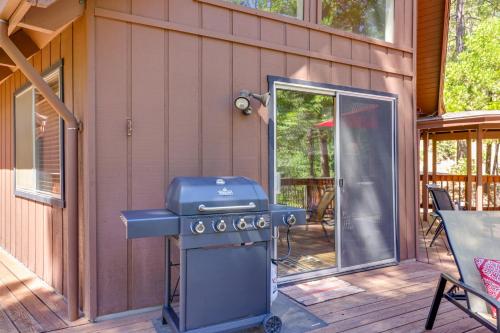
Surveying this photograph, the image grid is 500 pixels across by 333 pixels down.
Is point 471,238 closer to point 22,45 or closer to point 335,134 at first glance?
point 335,134

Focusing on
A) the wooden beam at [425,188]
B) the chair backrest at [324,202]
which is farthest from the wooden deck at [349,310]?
the wooden beam at [425,188]

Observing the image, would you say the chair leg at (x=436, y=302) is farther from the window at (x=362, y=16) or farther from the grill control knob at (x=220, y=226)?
the window at (x=362, y=16)

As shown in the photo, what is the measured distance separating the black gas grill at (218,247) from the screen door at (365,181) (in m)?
1.62

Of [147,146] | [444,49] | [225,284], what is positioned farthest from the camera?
[444,49]

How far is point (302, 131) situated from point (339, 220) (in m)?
1.03

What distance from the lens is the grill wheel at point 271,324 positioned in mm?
2459

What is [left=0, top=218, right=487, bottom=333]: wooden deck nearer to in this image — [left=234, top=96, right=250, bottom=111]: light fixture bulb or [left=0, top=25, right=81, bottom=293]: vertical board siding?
[left=0, top=25, right=81, bottom=293]: vertical board siding

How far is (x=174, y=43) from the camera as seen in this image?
307cm

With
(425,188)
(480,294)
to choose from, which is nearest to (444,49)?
(425,188)

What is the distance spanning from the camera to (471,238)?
8.69ft

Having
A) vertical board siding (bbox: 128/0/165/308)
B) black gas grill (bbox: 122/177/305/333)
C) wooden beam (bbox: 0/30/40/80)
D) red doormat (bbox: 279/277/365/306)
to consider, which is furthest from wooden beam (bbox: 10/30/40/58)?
red doormat (bbox: 279/277/365/306)

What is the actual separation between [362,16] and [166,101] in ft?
8.69

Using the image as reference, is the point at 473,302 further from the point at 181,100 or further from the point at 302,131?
the point at 181,100

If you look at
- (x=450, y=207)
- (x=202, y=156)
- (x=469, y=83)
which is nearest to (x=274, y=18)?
(x=202, y=156)
